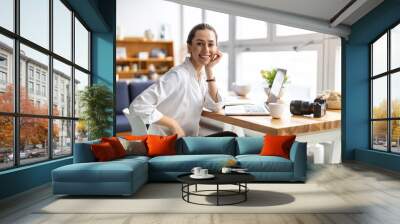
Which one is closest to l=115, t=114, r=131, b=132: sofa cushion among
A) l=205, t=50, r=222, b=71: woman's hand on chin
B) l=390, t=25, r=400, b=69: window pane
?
l=205, t=50, r=222, b=71: woman's hand on chin

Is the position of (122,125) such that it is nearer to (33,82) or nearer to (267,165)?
(33,82)

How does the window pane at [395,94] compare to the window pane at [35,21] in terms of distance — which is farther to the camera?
the window pane at [395,94]

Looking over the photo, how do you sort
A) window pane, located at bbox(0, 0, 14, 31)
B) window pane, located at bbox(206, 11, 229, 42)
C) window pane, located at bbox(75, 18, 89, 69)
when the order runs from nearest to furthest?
window pane, located at bbox(0, 0, 14, 31) < window pane, located at bbox(75, 18, 89, 69) < window pane, located at bbox(206, 11, 229, 42)

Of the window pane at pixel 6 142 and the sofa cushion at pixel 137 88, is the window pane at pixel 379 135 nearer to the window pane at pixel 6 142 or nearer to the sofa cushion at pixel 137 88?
the sofa cushion at pixel 137 88

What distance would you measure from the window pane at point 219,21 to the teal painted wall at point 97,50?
415cm

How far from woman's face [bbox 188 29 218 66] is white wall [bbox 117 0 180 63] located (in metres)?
4.82

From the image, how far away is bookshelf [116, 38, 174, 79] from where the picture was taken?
12.4 metres

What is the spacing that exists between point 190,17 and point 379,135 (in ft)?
19.9

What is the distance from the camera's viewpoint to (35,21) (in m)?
5.35

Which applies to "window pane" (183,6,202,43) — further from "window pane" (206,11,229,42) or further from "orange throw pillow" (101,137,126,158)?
"orange throw pillow" (101,137,126,158)

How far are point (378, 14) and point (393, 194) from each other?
3.49 metres

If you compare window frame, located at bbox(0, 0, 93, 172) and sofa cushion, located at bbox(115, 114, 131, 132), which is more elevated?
window frame, located at bbox(0, 0, 93, 172)

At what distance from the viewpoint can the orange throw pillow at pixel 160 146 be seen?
6.09 meters

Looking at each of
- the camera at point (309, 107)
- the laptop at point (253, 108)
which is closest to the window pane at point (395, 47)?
the camera at point (309, 107)
